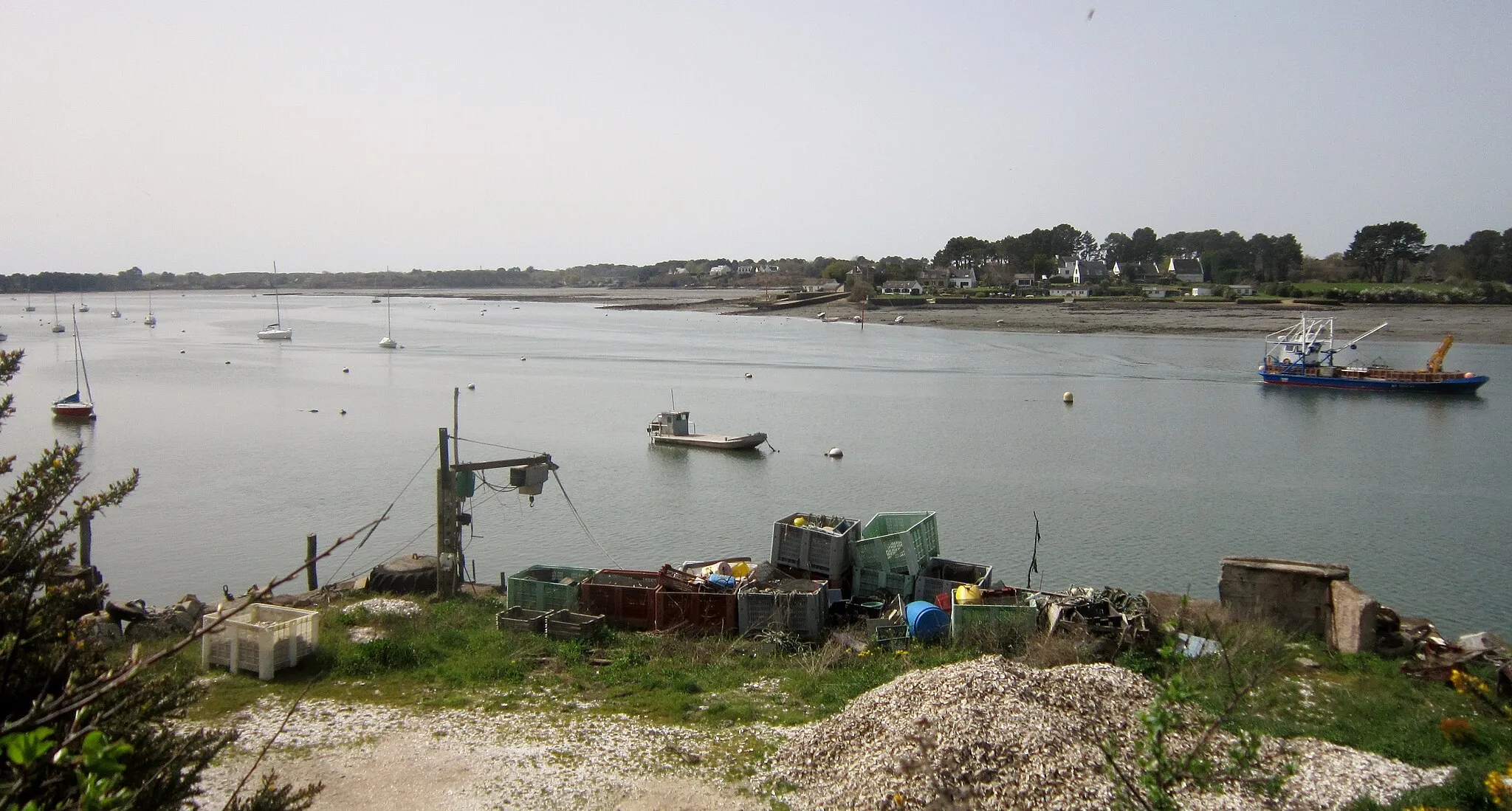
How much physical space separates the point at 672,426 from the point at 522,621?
22.0 m

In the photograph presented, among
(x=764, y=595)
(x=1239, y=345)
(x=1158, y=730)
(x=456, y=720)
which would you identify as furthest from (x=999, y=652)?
(x=1239, y=345)

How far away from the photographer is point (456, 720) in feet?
32.1

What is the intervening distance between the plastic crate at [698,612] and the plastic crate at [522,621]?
148 cm

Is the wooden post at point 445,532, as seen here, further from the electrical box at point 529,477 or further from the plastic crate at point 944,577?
the plastic crate at point 944,577

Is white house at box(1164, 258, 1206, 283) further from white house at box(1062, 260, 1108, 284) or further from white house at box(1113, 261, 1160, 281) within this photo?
white house at box(1062, 260, 1108, 284)

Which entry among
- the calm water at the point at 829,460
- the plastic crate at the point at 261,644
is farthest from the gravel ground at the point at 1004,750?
the calm water at the point at 829,460

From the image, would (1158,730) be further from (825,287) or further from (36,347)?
(825,287)

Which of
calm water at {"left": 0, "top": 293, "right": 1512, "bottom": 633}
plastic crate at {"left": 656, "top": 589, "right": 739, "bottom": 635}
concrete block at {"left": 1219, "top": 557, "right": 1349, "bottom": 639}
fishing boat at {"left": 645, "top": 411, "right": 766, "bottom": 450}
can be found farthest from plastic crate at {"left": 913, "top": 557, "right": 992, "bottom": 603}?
fishing boat at {"left": 645, "top": 411, "right": 766, "bottom": 450}

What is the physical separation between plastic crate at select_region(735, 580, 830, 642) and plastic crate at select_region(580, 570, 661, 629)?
1187 mm

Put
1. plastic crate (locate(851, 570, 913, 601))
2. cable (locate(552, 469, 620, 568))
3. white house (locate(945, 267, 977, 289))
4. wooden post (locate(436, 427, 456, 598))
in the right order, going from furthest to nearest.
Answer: white house (locate(945, 267, 977, 289)) → cable (locate(552, 469, 620, 568)) → wooden post (locate(436, 427, 456, 598)) → plastic crate (locate(851, 570, 913, 601))

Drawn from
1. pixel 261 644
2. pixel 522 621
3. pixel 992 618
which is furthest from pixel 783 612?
pixel 261 644

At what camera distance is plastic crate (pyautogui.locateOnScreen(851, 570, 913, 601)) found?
46.7 ft

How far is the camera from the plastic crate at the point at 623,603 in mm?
13289

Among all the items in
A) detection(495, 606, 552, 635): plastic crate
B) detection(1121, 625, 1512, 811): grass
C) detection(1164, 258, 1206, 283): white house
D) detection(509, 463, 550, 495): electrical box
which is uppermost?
detection(1164, 258, 1206, 283): white house
